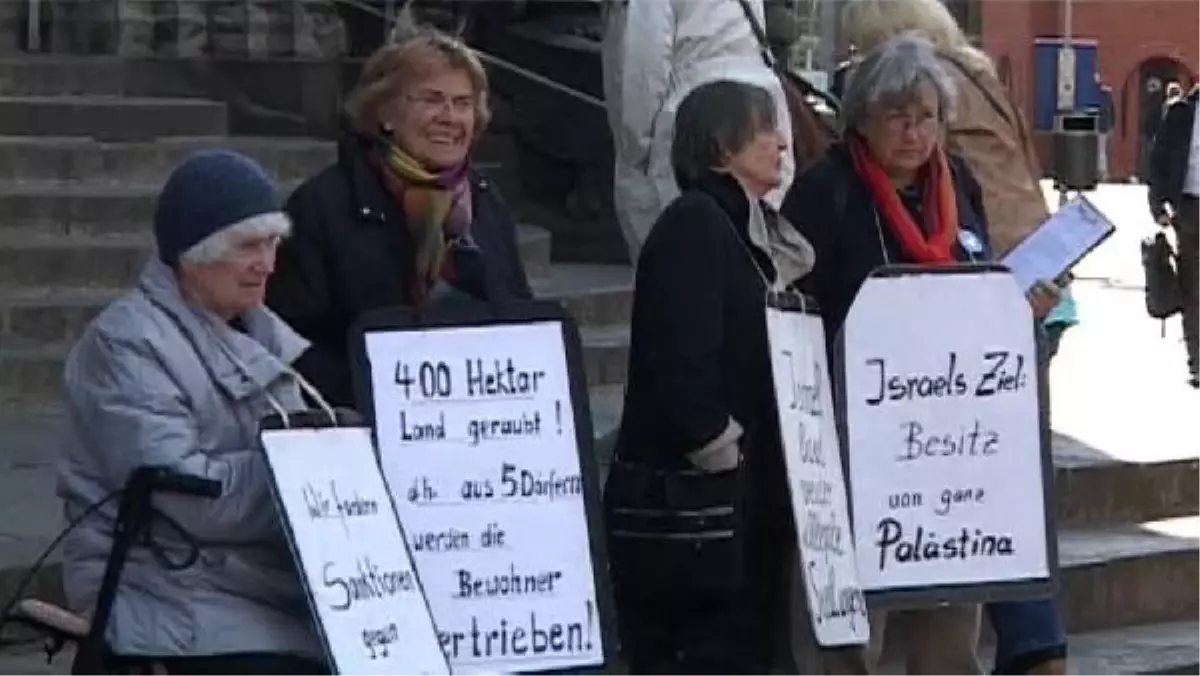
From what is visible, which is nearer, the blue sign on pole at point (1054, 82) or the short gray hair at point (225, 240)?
the short gray hair at point (225, 240)

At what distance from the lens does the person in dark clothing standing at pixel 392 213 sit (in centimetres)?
523

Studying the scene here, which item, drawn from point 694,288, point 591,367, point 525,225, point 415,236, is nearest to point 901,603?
point 694,288

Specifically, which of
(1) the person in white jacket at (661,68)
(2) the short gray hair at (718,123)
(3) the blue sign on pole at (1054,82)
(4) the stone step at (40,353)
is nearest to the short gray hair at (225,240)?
(2) the short gray hair at (718,123)

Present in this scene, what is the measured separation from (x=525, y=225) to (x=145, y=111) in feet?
5.53

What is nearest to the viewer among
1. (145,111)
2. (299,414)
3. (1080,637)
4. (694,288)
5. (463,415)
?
(299,414)

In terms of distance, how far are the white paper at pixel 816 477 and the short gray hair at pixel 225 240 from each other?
4.06 feet

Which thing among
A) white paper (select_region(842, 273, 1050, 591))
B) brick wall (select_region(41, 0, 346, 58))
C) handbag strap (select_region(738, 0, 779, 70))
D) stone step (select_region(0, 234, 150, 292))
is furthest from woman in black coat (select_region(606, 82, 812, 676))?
brick wall (select_region(41, 0, 346, 58))

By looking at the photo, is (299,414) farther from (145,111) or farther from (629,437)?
(145,111)

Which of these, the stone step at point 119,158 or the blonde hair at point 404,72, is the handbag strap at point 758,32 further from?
the stone step at point 119,158

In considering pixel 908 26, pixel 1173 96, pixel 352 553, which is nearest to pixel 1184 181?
pixel 1173 96

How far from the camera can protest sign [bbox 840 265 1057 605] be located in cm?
565

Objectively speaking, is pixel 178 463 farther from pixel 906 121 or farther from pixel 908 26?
pixel 908 26

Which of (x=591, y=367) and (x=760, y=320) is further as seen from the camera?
(x=591, y=367)

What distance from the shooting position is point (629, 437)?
18.6 feet
